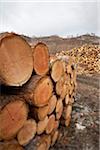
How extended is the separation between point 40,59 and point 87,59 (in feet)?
33.6

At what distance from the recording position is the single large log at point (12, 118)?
3.02m

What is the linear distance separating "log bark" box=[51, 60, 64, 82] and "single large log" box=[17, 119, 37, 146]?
0.77m

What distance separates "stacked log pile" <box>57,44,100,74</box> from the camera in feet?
41.3

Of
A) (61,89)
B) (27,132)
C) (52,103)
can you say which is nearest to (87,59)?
(61,89)

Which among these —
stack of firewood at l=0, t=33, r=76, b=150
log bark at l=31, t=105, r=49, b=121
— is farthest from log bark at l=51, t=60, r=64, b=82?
log bark at l=31, t=105, r=49, b=121

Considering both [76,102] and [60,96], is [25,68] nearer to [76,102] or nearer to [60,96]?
[60,96]

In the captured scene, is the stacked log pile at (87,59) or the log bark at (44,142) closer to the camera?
the log bark at (44,142)

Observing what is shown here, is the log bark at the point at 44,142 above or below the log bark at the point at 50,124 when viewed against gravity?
below

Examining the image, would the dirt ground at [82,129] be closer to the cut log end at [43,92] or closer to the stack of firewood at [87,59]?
the cut log end at [43,92]

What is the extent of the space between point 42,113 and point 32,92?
1.41ft

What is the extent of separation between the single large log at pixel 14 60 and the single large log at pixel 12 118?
249mm

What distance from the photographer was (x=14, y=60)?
307 cm

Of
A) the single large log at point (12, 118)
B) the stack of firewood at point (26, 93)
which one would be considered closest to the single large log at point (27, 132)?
the stack of firewood at point (26, 93)

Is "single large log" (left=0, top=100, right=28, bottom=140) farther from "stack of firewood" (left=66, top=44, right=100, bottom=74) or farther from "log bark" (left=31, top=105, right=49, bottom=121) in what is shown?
"stack of firewood" (left=66, top=44, right=100, bottom=74)
